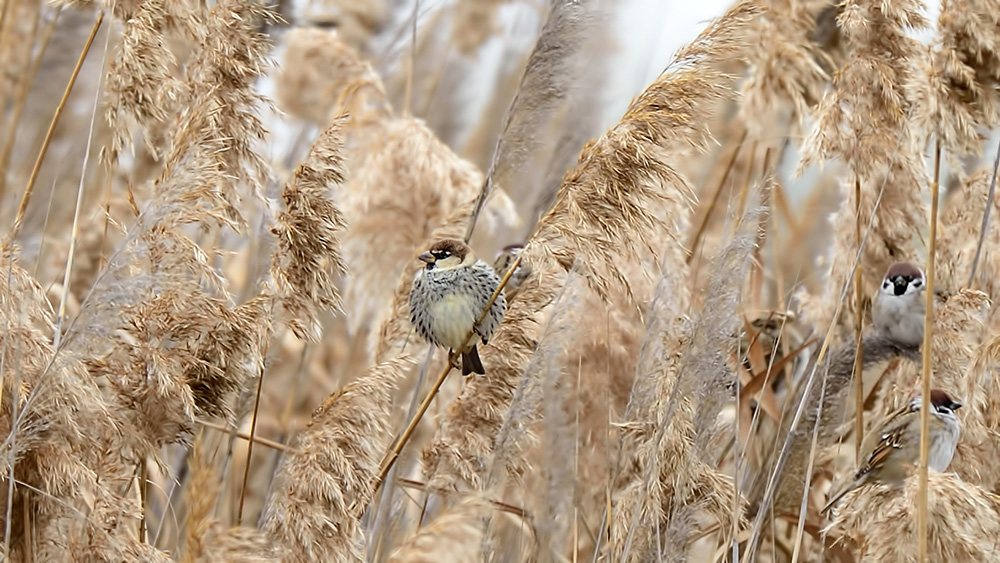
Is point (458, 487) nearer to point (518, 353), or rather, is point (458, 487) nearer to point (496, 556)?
point (496, 556)

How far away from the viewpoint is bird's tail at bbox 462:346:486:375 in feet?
7.84

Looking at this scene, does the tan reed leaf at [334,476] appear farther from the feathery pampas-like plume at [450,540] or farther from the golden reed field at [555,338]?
the feathery pampas-like plume at [450,540]

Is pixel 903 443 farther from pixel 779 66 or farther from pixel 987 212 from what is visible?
pixel 779 66

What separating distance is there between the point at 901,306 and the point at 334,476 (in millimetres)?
1768

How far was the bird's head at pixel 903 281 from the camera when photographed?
8.85 feet

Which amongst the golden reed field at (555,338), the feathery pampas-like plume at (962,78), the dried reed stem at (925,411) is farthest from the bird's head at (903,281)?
the dried reed stem at (925,411)

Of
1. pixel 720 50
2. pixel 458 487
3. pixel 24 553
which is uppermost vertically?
pixel 720 50

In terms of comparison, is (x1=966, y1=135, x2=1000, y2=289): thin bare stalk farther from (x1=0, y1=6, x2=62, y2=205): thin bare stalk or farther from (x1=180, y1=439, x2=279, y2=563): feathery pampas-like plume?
(x1=0, y1=6, x2=62, y2=205): thin bare stalk

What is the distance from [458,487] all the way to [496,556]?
0.54ft

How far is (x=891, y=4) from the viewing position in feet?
6.49

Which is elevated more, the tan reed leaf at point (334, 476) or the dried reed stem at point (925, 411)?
the dried reed stem at point (925, 411)

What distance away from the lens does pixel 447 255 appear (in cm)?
Result: 250

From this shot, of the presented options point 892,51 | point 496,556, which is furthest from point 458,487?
point 892,51

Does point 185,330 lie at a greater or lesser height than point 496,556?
greater
